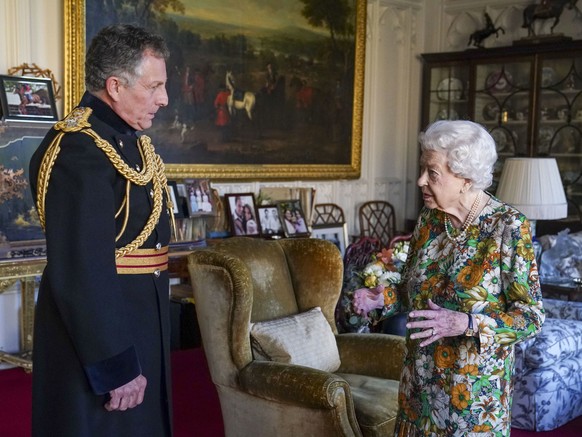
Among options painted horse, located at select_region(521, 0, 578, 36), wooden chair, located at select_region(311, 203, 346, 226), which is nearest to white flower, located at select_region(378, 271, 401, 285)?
wooden chair, located at select_region(311, 203, 346, 226)

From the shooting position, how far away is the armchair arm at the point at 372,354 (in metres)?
3.46

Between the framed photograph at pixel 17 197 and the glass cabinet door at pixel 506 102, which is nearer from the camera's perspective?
the framed photograph at pixel 17 197

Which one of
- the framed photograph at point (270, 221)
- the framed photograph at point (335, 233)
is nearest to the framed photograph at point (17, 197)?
the framed photograph at point (270, 221)

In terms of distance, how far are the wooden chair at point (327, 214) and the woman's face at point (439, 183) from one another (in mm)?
4794

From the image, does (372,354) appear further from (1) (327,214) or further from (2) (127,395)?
(1) (327,214)

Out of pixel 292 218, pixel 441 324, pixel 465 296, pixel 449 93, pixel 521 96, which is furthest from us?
pixel 449 93

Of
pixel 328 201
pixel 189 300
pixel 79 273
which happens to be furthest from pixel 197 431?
pixel 328 201

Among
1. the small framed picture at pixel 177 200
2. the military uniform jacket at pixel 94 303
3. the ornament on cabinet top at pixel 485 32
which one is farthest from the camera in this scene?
the ornament on cabinet top at pixel 485 32

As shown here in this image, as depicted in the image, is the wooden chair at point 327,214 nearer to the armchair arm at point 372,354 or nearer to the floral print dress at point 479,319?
the armchair arm at point 372,354

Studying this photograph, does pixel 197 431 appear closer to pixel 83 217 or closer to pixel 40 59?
pixel 83 217

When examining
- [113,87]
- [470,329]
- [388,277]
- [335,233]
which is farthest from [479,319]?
[335,233]

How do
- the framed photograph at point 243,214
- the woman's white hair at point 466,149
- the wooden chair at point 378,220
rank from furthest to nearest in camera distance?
the wooden chair at point 378,220, the framed photograph at point 243,214, the woman's white hair at point 466,149

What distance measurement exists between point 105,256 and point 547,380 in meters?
3.00

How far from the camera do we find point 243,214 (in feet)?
20.6
